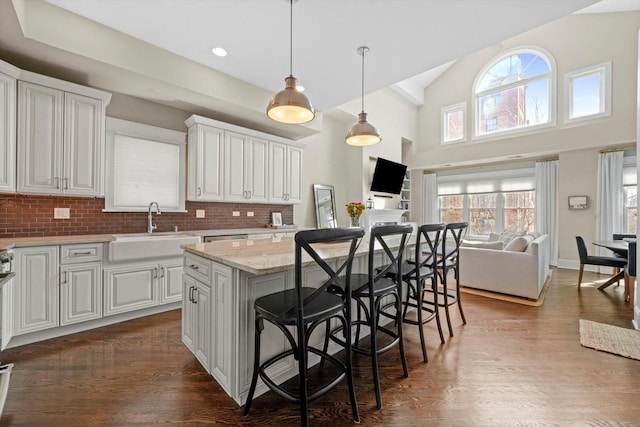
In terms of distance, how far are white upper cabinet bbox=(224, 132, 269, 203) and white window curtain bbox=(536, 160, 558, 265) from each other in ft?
19.8

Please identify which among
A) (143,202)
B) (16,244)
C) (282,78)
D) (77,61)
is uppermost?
(282,78)

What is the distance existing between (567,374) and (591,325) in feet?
4.09

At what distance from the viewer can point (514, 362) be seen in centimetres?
211

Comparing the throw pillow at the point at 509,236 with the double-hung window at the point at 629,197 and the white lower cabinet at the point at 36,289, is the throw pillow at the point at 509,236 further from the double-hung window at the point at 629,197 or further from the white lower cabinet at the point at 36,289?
the white lower cabinet at the point at 36,289

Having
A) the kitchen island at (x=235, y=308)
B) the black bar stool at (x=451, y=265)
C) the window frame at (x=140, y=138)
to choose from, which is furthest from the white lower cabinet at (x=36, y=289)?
the black bar stool at (x=451, y=265)

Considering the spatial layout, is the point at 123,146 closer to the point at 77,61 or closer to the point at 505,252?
the point at 77,61

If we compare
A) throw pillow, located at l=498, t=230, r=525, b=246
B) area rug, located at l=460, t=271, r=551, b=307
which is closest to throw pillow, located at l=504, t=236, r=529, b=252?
A: area rug, located at l=460, t=271, r=551, b=307

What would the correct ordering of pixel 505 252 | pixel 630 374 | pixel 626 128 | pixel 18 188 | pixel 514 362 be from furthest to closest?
pixel 626 128
pixel 505 252
pixel 18 188
pixel 514 362
pixel 630 374

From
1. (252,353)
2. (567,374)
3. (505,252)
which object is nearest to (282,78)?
(252,353)

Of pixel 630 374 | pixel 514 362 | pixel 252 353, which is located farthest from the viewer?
pixel 514 362

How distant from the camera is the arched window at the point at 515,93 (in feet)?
19.9

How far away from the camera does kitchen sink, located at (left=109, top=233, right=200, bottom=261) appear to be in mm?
2664

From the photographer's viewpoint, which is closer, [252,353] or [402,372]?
[252,353]

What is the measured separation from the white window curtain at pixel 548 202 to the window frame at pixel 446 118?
1.83m
